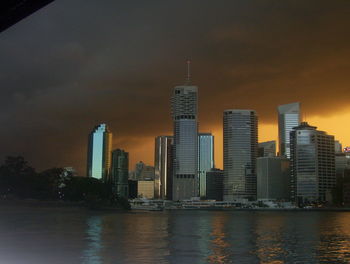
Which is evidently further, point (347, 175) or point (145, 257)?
point (347, 175)

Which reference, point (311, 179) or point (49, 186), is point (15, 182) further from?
point (311, 179)

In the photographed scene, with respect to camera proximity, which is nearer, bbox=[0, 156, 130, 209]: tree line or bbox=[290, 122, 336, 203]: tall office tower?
bbox=[0, 156, 130, 209]: tree line

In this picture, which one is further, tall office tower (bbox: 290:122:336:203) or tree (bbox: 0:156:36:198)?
tall office tower (bbox: 290:122:336:203)

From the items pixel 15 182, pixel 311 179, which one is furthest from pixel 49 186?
pixel 311 179

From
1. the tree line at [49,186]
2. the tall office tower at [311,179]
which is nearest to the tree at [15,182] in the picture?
the tree line at [49,186]

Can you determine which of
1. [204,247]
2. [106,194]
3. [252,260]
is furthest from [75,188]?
[252,260]

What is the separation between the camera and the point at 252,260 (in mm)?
28156

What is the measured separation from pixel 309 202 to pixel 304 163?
747 inches

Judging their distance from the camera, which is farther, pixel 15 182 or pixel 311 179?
pixel 311 179

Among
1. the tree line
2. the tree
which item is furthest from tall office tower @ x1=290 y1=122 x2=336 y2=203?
the tree

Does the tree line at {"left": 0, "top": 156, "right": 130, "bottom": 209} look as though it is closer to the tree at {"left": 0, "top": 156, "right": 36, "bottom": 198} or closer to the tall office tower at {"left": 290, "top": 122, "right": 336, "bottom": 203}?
the tree at {"left": 0, "top": 156, "right": 36, "bottom": 198}

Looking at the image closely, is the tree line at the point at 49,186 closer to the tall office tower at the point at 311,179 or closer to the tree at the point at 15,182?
the tree at the point at 15,182

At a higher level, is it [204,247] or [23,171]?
[23,171]

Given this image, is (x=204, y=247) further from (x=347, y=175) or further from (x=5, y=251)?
(x=347, y=175)
